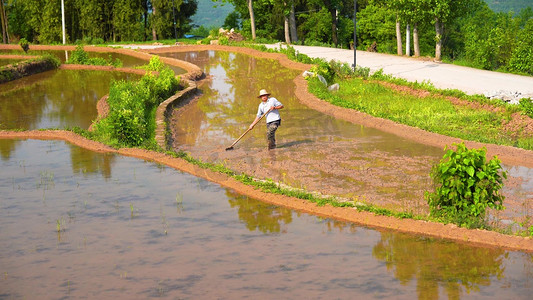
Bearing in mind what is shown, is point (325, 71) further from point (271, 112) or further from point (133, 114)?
point (133, 114)

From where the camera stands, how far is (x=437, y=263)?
8758 millimetres

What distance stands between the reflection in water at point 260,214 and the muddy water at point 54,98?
8.82 meters

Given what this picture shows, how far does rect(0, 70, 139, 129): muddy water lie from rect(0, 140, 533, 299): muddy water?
304 inches

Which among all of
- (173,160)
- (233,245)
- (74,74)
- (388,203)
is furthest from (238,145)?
(74,74)

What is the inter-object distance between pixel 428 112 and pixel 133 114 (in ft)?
27.9

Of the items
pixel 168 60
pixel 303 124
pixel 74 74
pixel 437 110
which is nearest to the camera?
pixel 303 124

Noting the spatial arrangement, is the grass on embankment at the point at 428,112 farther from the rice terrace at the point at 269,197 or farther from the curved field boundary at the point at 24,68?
the curved field boundary at the point at 24,68

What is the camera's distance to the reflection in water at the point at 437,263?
8.06m

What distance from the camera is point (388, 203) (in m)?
11.2

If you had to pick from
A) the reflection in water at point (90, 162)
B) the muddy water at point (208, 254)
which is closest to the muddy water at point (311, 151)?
the muddy water at point (208, 254)

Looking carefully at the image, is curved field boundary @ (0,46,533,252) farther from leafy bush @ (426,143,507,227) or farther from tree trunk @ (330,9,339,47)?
tree trunk @ (330,9,339,47)

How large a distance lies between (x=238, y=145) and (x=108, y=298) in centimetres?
842

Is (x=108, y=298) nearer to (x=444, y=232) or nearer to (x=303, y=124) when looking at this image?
(x=444, y=232)

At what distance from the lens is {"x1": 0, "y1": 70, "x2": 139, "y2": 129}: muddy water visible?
19.8 meters
